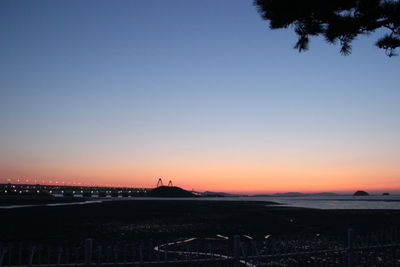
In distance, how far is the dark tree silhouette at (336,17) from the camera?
7770 mm

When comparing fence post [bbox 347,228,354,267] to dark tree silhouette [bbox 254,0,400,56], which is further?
fence post [bbox 347,228,354,267]

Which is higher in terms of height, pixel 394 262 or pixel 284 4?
pixel 284 4

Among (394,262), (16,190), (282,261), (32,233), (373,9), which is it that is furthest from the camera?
(16,190)

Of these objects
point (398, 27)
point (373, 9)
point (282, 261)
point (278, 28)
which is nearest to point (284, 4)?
point (278, 28)

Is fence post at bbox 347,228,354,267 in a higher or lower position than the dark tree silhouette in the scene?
lower

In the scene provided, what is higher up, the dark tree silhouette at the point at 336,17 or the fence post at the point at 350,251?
the dark tree silhouette at the point at 336,17

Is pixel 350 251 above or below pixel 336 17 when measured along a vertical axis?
below

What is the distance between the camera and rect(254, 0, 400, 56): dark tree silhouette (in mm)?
7770

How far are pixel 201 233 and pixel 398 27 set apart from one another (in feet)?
63.7

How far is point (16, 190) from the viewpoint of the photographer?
564 feet

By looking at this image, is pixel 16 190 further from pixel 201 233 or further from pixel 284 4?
pixel 284 4

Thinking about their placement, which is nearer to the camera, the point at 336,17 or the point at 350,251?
the point at 336,17

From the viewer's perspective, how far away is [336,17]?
8.18 meters

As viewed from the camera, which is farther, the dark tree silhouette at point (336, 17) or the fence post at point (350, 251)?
the fence post at point (350, 251)
